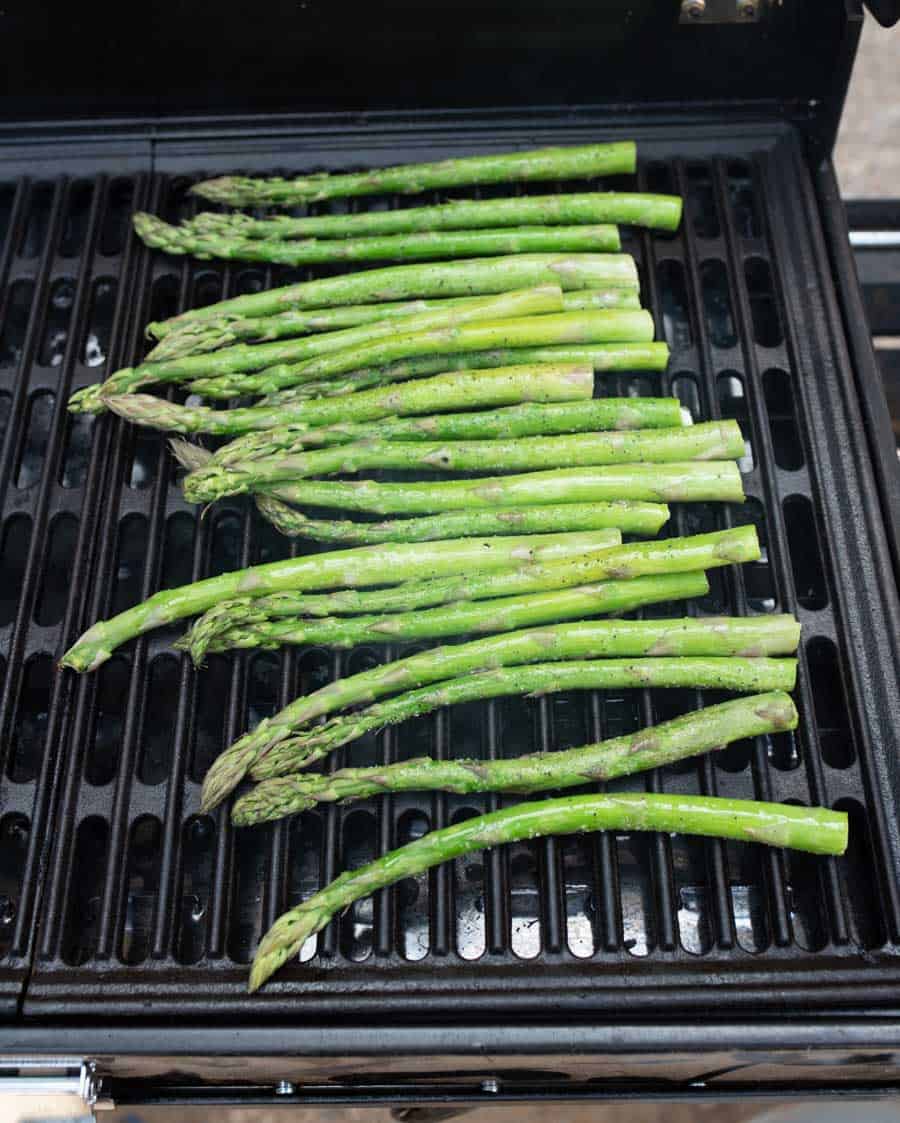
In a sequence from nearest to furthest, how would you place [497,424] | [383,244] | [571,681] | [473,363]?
[571,681], [497,424], [473,363], [383,244]

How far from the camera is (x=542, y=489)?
3.19 m

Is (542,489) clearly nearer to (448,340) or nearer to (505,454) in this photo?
(505,454)

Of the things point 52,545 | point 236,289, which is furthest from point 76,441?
point 236,289

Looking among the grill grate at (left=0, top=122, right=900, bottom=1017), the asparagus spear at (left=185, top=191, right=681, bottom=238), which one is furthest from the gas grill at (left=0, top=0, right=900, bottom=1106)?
the asparagus spear at (left=185, top=191, right=681, bottom=238)

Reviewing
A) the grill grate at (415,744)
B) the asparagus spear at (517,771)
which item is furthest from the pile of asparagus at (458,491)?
the grill grate at (415,744)

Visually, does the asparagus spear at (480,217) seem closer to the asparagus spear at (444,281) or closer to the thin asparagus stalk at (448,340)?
the asparagus spear at (444,281)

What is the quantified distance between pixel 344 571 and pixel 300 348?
2.81 feet

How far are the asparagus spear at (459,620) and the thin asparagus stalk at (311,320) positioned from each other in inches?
40.9

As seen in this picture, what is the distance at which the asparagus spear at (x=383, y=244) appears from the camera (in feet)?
12.0

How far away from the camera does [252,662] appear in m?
3.15

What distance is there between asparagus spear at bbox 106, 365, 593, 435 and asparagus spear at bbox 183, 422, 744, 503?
0.13m

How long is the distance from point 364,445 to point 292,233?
98 centimetres

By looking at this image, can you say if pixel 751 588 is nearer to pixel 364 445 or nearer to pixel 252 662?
pixel 364 445

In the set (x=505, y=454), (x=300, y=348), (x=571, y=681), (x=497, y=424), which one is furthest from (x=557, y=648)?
(x=300, y=348)
